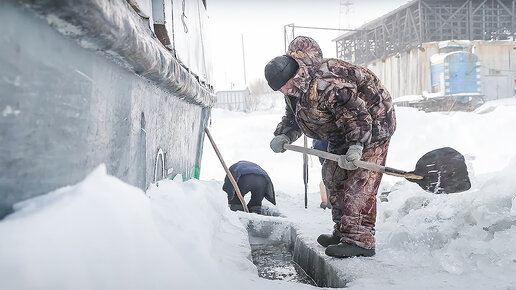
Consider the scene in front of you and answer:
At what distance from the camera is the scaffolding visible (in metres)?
19.3

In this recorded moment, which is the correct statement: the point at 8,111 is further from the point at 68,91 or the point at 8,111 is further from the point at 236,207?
the point at 236,207

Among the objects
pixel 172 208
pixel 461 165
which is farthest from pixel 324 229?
pixel 172 208

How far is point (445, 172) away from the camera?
8.66 ft

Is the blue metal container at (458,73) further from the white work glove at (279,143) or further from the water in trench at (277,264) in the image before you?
the white work glove at (279,143)

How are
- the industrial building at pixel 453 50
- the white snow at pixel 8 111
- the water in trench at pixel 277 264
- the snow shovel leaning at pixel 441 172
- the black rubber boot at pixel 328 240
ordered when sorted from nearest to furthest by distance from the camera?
the white snow at pixel 8 111
the snow shovel leaning at pixel 441 172
the black rubber boot at pixel 328 240
the water in trench at pixel 277 264
the industrial building at pixel 453 50

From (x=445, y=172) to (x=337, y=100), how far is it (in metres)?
0.77

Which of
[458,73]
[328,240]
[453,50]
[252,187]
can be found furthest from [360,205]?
[453,50]

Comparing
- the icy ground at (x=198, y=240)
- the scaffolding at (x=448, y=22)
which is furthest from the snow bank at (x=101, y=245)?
the scaffolding at (x=448, y=22)

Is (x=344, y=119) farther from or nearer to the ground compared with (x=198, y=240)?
farther from the ground

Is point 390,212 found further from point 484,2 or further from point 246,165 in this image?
point 484,2

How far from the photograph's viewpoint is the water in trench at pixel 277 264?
3.03 metres

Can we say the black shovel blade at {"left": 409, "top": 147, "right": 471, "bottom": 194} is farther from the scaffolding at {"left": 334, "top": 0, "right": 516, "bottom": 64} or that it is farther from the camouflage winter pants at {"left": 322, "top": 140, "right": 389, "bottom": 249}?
the scaffolding at {"left": 334, "top": 0, "right": 516, "bottom": 64}

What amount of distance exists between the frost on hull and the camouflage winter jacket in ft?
3.15

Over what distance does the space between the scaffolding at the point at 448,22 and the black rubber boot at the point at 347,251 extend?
1796 centimetres
